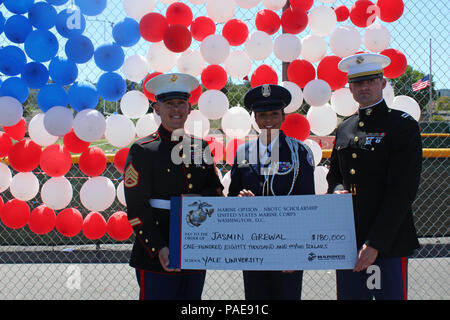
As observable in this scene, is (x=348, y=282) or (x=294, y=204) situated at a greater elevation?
(x=294, y=204)

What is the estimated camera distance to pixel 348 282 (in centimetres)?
231

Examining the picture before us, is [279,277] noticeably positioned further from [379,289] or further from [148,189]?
[148,189]

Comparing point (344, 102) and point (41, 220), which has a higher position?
point (344, 102)

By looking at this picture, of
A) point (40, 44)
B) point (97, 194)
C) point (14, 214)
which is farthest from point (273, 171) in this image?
point (14, 214)

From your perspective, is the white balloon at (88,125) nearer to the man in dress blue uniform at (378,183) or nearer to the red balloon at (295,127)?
the red balloon at (295,127)

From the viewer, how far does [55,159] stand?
10.6 ft

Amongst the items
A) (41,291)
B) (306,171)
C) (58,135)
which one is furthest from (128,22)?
(41,291)

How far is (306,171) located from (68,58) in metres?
2.31

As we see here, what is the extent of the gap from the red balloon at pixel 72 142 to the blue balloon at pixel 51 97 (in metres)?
0.27

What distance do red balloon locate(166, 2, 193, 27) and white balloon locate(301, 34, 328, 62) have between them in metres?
1.09

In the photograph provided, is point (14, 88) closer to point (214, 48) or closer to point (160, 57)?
point (160, 57)

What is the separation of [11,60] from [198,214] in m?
2.34

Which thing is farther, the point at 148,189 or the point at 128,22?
the point at 128,22

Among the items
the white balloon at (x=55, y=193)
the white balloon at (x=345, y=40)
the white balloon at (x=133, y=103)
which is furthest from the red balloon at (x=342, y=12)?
the white balloon at (x=55, y=193)
